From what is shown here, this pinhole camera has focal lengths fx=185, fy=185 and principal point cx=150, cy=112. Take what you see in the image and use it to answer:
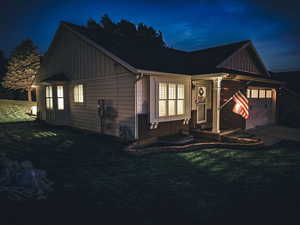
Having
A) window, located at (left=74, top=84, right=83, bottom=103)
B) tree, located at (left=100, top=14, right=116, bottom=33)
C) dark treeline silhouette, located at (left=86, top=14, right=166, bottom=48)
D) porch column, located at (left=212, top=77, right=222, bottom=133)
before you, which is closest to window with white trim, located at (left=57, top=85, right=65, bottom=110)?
window, located at (left=74, top=84, right=83, bottom=103)

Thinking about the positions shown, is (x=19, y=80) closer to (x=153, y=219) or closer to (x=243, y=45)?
(x=243, y=45)

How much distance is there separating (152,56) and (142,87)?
291cm

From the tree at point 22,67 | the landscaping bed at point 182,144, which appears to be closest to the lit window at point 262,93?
the landscaping bed at point 182,144

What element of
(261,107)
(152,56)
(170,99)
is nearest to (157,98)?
(170,99)

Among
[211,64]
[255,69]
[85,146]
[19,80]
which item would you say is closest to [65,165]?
[85,146]

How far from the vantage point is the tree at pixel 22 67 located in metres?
27.7

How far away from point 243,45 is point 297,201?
9.77 m

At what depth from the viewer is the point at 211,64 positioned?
10047mm

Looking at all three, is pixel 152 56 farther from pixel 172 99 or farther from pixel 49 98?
pixel 49 98

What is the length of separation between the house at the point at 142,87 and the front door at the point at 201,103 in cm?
5

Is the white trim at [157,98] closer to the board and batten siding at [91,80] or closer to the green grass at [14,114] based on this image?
the board and batten siding at [91,80]

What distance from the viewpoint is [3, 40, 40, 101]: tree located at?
2770 cm

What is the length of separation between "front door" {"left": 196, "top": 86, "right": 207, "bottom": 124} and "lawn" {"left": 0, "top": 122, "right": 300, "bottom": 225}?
3.24m

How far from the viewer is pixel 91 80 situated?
9969 mm
